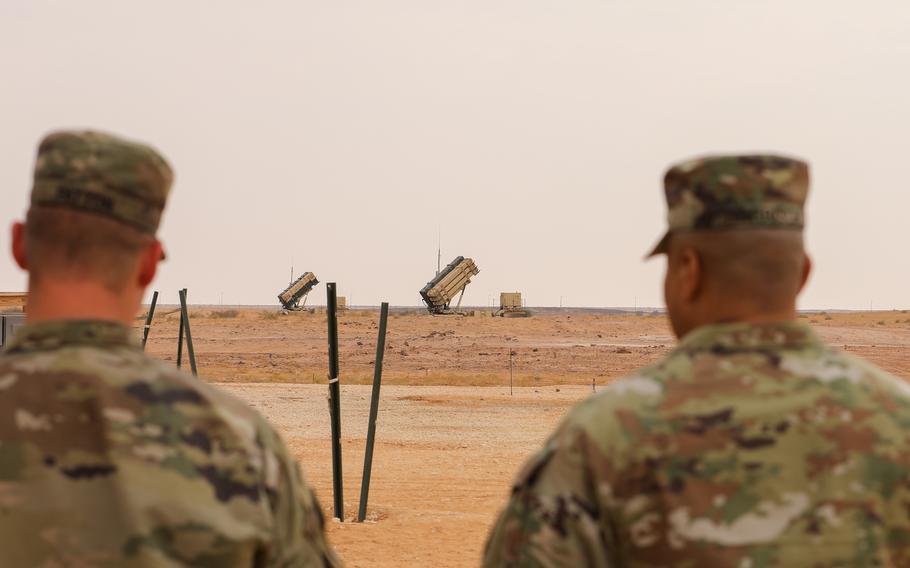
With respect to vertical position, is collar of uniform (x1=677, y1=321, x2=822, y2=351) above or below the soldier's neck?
below

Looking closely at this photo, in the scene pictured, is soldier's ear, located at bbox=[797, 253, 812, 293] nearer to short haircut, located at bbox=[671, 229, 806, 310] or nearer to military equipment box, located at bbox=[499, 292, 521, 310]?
short haircut, located at bbox=[671, 229, 806, 310]

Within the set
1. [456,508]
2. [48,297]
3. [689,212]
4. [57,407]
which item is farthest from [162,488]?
[456,508]

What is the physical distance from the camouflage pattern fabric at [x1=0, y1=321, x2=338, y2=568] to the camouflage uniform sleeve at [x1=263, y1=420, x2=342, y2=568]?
0.02 metres

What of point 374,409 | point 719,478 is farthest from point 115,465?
point 374,409

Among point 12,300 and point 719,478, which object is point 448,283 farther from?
point 719,478

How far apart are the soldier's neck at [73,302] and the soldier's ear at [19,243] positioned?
11cm

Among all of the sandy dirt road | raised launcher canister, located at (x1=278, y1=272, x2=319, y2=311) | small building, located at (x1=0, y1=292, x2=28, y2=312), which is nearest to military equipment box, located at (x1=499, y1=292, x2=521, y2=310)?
raised launcher canister, located at (x1=278, y1=272, x2=319, y2=311)

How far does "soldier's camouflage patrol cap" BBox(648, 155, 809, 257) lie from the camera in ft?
8.20

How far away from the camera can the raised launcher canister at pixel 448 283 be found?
61.2m

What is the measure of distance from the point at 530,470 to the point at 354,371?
31.6 metres

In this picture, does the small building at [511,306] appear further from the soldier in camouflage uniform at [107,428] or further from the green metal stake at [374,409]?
the soldier in camouflage uniform at [107,428]

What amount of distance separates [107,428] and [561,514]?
97 centimetres

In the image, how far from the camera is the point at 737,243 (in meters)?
2.49

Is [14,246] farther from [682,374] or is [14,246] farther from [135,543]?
[682,374]
